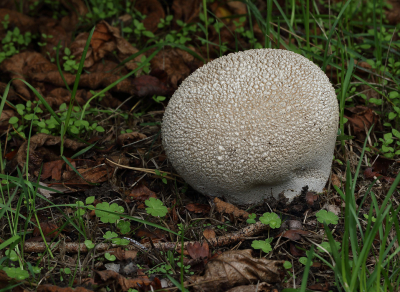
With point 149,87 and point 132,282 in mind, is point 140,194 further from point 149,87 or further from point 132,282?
point 149,87

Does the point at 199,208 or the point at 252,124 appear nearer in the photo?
the point at 252,124

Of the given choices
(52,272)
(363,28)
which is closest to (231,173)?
(52,272)

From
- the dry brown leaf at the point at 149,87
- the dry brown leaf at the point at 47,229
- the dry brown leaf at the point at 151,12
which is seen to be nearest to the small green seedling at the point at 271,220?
the dry brown leaf at the point at 47,229

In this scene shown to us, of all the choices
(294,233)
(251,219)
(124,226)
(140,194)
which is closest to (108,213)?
(124,226)

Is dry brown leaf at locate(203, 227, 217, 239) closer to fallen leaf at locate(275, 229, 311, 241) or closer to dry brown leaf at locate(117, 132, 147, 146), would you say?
fallen leaf at locate(275, 229, 311, 241)

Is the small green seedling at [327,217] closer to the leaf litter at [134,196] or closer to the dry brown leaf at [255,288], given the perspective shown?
the leaf litter at [134,196]

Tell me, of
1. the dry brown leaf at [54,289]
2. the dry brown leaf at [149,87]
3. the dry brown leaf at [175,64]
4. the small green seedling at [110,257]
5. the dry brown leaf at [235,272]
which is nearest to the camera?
the dry brown leaf at [54,289]

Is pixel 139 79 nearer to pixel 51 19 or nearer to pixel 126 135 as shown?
pixel 126 135
